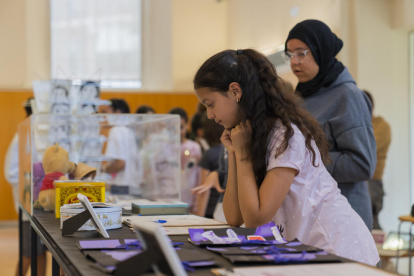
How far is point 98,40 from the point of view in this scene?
9.19 metres

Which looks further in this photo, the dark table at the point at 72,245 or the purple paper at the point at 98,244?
the purple paper at the point at 98,244

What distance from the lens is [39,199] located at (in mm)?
2301

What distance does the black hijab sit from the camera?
2.06m

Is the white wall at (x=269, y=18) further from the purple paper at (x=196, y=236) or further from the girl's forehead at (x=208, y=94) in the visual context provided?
the purple paper at (x=196, y=236)

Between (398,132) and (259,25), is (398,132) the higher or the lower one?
the lower one

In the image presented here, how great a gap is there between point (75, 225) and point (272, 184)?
592 mm

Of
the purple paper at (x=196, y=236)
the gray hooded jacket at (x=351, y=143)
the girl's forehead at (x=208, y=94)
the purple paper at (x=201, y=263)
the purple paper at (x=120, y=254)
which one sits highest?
the girl's forehead at (x=208, y=94)

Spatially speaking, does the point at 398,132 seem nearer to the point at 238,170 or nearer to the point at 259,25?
the point at 259,25

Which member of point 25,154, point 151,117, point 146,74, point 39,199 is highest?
point 146,74

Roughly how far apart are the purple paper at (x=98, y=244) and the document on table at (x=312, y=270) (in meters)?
0.37

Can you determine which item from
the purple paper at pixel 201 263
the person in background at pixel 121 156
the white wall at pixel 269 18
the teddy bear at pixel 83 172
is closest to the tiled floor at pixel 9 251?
the person in background at pixel 121 156

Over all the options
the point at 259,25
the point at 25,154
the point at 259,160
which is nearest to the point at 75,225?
the point at 259,160

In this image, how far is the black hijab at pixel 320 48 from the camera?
206cm

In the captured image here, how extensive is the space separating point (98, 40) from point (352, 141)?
7.88 meters
